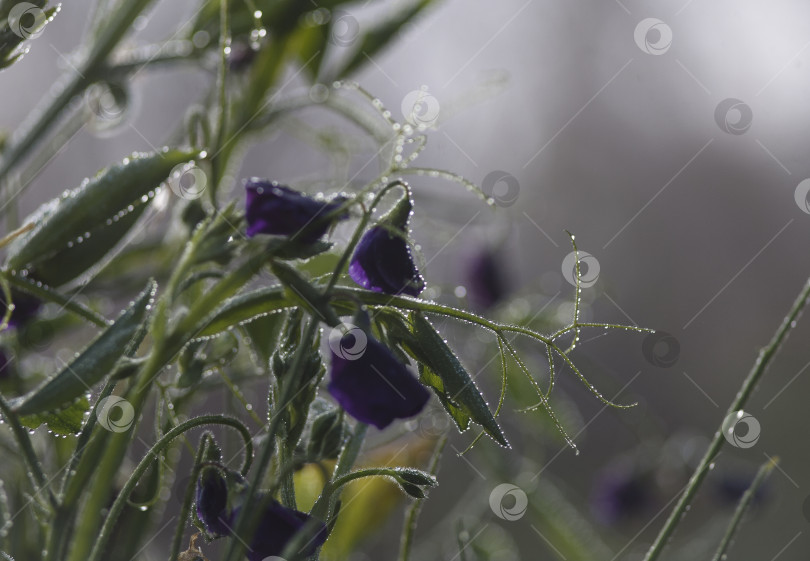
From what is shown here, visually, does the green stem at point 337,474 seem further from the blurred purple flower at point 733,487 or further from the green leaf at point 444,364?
the blurred purple flower at point 733,487

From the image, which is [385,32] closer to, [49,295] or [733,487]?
[49,295]

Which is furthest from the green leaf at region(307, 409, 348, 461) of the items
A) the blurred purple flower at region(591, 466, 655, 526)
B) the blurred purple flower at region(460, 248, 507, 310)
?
the blurred purple flower at region(591, 466, 655, 526)

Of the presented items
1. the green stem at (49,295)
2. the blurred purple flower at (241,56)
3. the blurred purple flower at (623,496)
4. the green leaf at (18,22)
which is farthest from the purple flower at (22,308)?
the blurred purple flower at (623,496)

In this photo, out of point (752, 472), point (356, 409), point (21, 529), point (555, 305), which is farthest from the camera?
point (752, 472)

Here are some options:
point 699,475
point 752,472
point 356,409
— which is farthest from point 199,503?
point 752,472

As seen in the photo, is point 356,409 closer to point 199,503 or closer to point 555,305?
point 199,503

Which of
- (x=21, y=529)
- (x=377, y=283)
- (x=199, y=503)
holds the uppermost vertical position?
(x=377, y=283)
